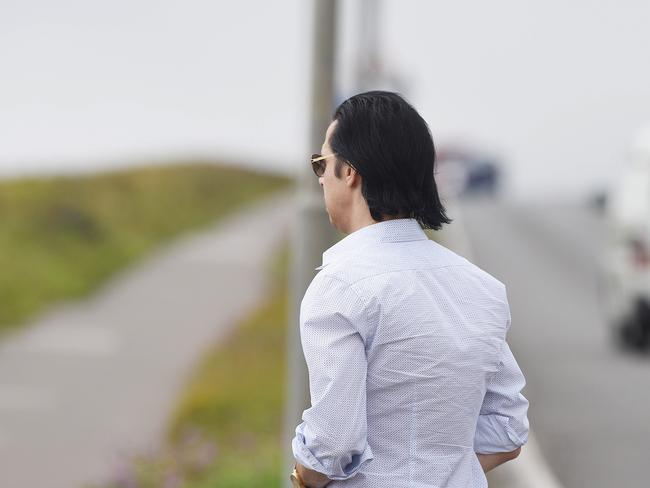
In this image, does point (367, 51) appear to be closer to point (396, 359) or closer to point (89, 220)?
point (89, 220)

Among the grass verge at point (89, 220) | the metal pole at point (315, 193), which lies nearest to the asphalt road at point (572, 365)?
the metal pole at point (315, 193)

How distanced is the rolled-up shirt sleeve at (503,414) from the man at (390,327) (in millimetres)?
62

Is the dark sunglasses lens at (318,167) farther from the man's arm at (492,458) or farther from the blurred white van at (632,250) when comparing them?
the blurred white van at (632,250)

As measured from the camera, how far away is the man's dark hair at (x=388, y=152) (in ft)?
9.02

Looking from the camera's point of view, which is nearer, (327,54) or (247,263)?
(327,54)

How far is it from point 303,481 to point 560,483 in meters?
6.08

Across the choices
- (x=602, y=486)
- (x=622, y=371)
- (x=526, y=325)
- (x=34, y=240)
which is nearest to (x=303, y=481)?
(x=602, y=486)

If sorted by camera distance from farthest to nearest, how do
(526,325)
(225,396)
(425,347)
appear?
1. (526,325)
2. (225,396)
3. (425,347)

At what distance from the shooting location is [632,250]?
12859 millimetres

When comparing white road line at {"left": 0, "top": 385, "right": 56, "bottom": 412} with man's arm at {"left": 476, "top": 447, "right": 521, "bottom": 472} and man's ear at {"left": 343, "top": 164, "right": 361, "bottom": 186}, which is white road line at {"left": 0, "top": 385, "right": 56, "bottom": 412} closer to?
man's arm at {"left": 476, "top": 447, "right": 521, "bottom": 472}

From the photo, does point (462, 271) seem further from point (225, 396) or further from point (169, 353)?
point (169, 353)

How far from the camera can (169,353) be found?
14.8 metres

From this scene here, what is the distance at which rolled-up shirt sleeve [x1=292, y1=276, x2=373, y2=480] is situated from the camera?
2600 millimetres

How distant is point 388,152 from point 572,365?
1111cm
